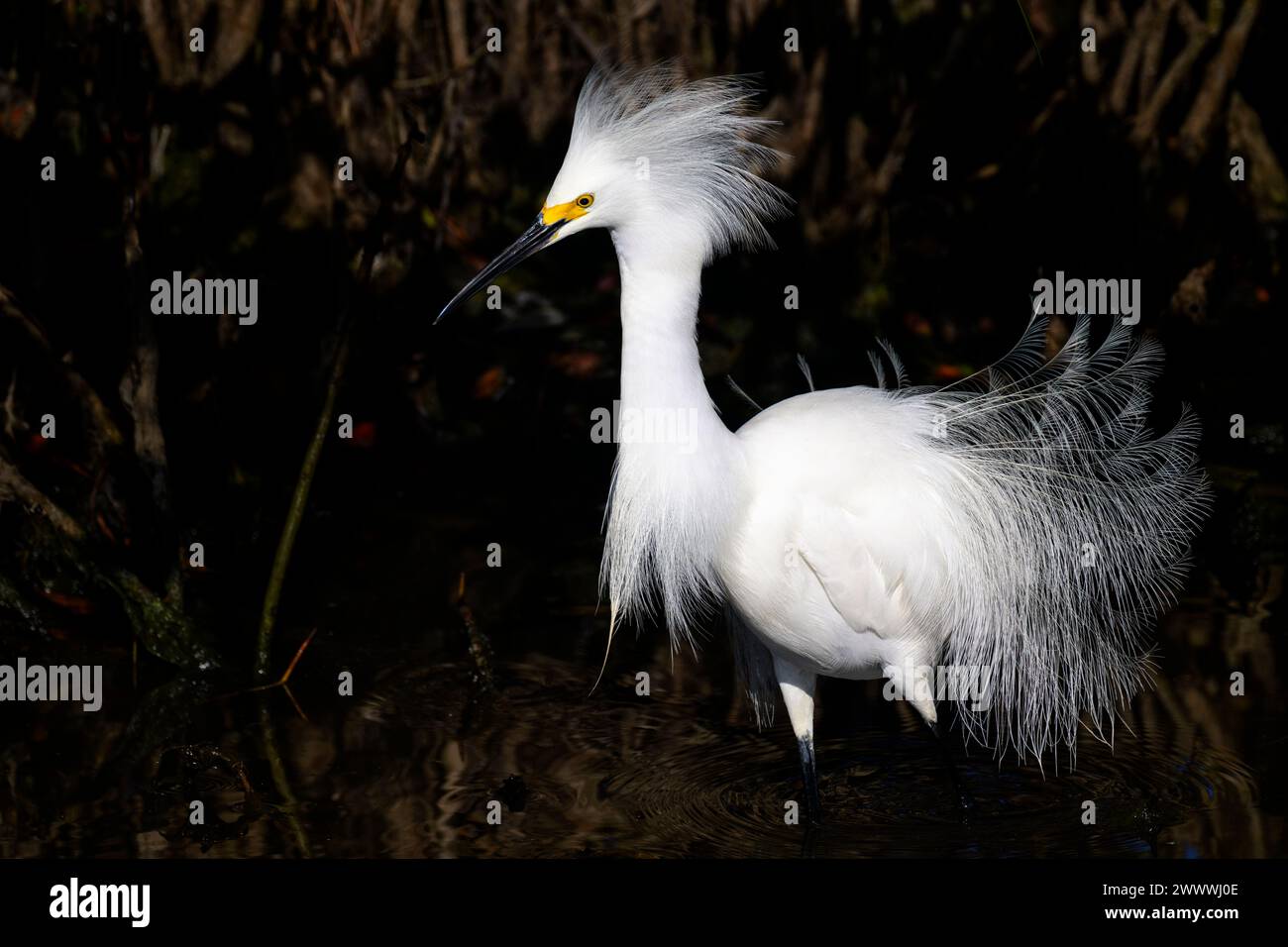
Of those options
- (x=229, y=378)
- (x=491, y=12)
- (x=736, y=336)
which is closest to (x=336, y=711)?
(x=229, y=378)

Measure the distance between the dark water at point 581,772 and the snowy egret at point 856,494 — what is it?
0.20 meters

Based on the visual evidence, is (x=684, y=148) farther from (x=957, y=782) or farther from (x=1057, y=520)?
(x=957, y=782)

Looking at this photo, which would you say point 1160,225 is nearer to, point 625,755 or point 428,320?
point 428,320

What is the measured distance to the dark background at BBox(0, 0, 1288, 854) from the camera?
14.9 ft

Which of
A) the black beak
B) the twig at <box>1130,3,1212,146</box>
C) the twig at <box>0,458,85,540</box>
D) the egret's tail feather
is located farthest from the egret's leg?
the twig at <box>1130,3,1212,146</box>

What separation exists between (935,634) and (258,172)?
400cm

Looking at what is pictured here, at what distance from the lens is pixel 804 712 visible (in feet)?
13.6

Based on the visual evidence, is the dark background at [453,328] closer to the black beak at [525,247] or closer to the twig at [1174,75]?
the twig at [1174,75]

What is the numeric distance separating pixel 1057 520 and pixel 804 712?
861mm

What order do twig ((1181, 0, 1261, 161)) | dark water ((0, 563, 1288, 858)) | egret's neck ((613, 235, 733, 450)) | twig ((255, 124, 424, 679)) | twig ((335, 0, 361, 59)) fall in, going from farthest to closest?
1. twig ((1181, 0, 1261, 161))
2. twig ((335, 0, 361, 59))
3. twig ((255, 124, 424, 679))
4. dark water ((0, 563, 1288, 858))
5. egret's neck ((613, 235, 733, 450))

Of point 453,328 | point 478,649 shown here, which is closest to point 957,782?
point 478,649

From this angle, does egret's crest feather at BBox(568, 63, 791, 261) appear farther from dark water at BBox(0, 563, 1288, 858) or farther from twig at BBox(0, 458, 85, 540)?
twig at BBox(0, 458, 85, 540)

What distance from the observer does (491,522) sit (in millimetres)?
6453

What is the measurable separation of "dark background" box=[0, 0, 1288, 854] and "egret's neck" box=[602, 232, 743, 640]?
639mm
